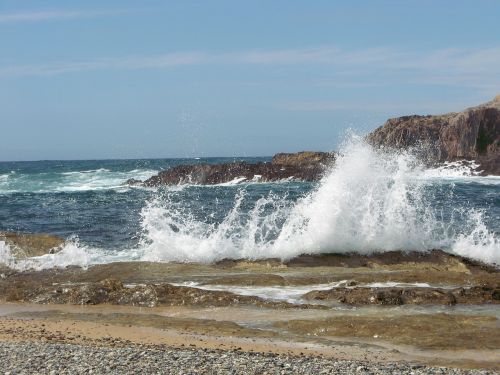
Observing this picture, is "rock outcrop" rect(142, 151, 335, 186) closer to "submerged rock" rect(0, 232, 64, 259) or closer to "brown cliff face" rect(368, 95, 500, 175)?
"brown cliff face" rect(368, 95, 500, 175)

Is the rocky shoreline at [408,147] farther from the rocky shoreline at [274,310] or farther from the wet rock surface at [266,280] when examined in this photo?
the rocky shoreline at [274,310]

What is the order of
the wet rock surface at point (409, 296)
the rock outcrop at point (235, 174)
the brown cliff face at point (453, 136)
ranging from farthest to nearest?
the brown cliff face at point (453, 136)
the rock outcrop at point (235, 174)
the wet rock surface at point (409, 296)

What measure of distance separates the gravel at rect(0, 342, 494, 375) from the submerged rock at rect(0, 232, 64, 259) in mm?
8292

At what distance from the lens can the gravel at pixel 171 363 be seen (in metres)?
7.04

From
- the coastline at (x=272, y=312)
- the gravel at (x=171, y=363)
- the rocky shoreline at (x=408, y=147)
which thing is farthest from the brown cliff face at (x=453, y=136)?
the gravel at (x=171, y=363)

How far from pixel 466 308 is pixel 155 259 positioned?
7.71 m

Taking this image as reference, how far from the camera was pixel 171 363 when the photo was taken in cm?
732

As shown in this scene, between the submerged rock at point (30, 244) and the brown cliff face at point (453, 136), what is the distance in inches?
1621

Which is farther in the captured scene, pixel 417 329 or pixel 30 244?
pixel 30 244

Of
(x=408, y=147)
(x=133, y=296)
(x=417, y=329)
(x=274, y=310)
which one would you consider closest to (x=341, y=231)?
(x=274, y=310)

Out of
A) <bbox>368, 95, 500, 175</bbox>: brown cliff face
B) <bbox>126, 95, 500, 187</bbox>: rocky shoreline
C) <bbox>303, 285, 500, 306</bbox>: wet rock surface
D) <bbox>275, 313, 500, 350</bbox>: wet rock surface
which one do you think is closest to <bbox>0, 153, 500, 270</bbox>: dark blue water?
<bbox>303, 285, 500, 306</bbox>: wet rock surface

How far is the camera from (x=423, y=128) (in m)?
60.8

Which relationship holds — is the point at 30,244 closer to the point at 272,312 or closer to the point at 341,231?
the point at 341,231

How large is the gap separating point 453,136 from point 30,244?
47.1 meters
